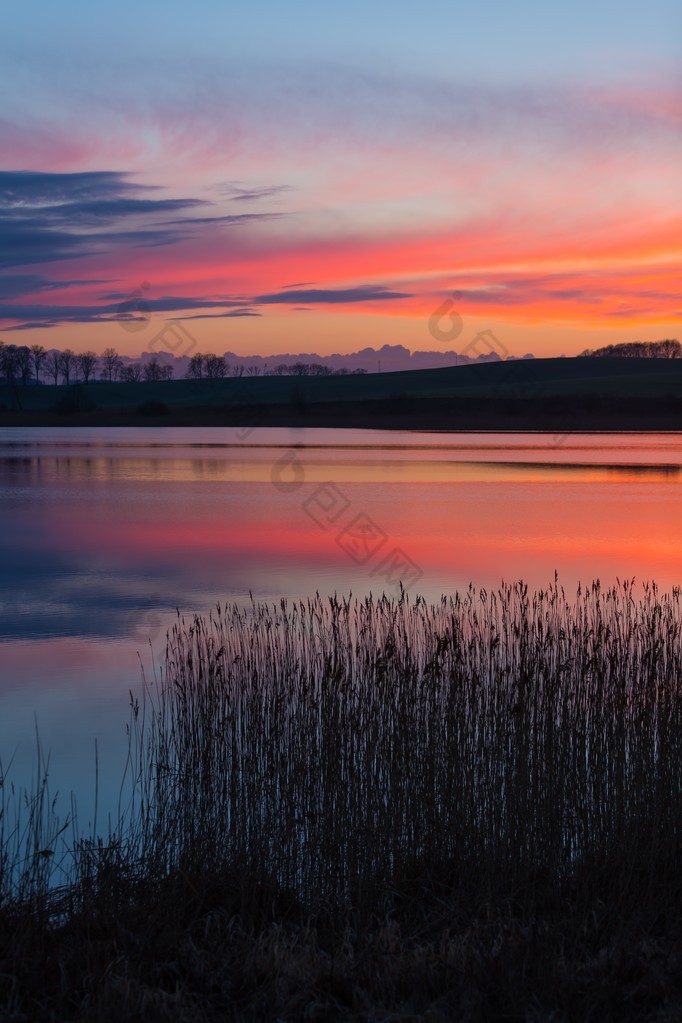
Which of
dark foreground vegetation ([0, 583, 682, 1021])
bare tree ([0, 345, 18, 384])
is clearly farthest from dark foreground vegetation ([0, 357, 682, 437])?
dark foreground vegetation ([0, 583, 682, 1021])

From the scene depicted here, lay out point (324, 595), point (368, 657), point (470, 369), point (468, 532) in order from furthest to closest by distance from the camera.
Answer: point (470, 369), point (468, 532), point (324, 595), point (368, 657)

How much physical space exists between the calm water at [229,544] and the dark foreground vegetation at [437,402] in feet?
117

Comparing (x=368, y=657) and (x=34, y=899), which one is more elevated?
(x=368, y=657)

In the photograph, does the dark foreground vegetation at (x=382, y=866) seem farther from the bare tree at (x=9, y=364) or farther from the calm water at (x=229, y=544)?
the bare tree at (x=9, y=364)

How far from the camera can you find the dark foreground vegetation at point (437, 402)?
7819 centimetres

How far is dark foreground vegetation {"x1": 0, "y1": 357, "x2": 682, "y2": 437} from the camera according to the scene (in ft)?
257

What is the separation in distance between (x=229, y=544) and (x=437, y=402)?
219 ft

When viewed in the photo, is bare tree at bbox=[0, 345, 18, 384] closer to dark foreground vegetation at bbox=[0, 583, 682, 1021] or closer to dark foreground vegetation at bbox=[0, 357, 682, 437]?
dark foreground vegetation at bbox=[0, 357, 682, 437]

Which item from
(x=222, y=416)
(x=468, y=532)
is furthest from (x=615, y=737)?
(x=222, y=416)

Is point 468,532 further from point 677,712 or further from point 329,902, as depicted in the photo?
point 329,902

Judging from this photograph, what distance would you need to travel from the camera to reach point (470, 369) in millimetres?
120000

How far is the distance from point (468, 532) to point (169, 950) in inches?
725

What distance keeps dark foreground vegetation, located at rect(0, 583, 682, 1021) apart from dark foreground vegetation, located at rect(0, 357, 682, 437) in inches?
2564

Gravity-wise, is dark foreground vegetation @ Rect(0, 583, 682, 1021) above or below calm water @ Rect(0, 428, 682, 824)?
below
